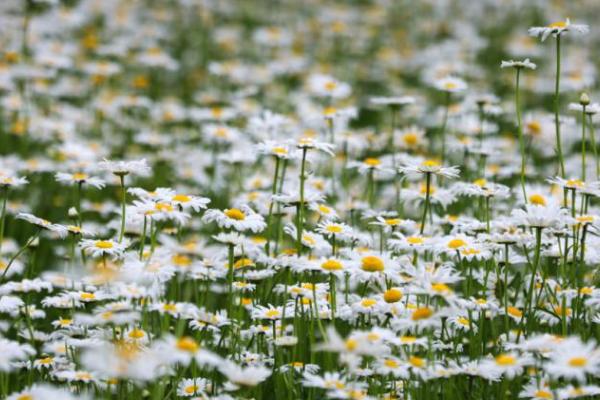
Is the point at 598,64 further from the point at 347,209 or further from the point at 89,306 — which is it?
the point at 89,306

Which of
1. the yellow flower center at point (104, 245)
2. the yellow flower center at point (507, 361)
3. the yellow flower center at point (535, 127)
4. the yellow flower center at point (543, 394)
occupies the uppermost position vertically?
the yellow flower center at point (535, 127)

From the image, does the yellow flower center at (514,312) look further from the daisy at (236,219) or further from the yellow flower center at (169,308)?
the yellow flower center at (169,308)

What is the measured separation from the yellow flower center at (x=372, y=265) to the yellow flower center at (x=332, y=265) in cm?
10

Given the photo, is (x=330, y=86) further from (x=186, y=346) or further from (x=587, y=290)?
(x=186, y=346)

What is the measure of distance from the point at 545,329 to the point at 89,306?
198 cm

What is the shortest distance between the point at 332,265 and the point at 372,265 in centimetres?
16

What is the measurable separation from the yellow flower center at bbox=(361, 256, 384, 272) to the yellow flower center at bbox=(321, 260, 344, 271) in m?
0.10

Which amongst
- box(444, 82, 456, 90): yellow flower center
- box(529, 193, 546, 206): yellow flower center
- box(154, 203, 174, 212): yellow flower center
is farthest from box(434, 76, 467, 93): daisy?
box(154, 203, 174, 212): yellow flower center

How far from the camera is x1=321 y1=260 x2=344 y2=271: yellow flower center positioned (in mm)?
3002

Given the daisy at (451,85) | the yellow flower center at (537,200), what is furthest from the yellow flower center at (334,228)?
the daisy at (451,85)

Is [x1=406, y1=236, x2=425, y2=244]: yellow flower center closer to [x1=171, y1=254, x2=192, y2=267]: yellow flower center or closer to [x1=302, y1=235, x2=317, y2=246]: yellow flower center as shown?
[x1=302, y1=235, x2=317, y2=246]: yellow flower center

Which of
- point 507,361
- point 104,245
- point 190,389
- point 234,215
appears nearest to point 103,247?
point 104,245

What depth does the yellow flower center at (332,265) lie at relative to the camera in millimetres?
3002

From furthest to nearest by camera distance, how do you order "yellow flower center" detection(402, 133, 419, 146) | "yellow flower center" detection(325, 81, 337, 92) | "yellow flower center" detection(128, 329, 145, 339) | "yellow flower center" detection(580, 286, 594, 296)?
"yellow flower center" detection(325, 81, 337, 92)
"yellow flower center" detection(402, 133, 419, 146)
"yellow flower center" detection(580, 286, 594, 296)
"yellow flower center" detection(128, 329, 145, 339)
